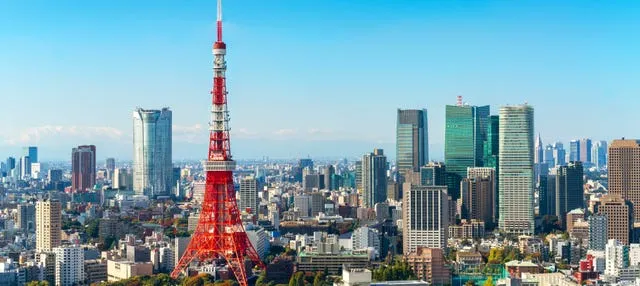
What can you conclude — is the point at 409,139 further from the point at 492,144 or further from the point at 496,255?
the point at 496,255

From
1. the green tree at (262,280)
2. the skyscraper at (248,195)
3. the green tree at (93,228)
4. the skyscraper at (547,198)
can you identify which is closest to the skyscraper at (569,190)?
the skyscraper at (547,198)

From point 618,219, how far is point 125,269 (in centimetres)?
1189

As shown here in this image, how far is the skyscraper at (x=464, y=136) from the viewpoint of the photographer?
37281 mm

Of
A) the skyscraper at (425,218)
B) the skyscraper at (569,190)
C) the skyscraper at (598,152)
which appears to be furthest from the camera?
the skyscraper at (598,152)

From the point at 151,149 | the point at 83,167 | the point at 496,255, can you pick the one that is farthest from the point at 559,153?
the point at 496,255

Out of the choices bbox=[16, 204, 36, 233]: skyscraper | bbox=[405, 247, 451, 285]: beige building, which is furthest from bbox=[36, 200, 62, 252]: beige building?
bbox=[405, 247, 451, 285]: beige building

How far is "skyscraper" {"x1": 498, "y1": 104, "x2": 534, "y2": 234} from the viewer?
30.9 metres

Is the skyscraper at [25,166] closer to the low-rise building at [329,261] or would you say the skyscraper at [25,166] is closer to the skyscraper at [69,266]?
the skyscraper at [69,266]

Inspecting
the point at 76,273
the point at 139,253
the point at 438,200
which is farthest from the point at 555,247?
the point at 76,273

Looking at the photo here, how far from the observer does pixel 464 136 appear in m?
38.1

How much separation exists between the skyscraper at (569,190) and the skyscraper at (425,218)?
884cm

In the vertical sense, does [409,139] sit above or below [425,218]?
above

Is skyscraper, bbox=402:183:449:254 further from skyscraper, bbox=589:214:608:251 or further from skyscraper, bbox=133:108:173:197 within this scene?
skyscraper, bbox=133:108:173:197

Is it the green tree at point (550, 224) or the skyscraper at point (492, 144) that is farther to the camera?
the skyscraper at point (492, 144)
